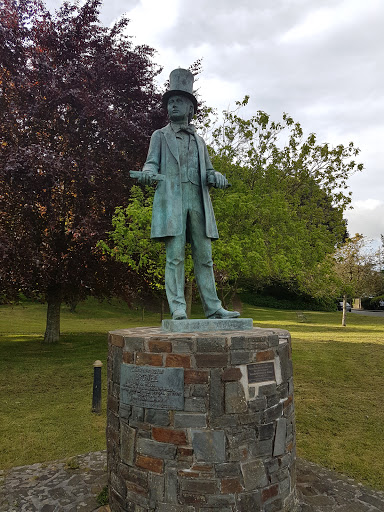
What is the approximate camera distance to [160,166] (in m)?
4.34

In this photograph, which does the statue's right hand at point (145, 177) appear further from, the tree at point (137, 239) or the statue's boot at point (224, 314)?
the tree at point (137, 239)

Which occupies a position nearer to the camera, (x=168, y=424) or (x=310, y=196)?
(x=168, y=424)

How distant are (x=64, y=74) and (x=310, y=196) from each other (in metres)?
8.73

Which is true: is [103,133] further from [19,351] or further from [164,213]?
[164,213]

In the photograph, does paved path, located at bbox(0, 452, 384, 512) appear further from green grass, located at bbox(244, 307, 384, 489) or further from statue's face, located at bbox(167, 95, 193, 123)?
statue's face, located at bbox(167, 95, 193, 123)

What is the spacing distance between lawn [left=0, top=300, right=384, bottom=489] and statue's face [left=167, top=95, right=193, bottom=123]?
169 inches

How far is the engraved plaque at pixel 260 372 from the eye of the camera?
11.2 feet

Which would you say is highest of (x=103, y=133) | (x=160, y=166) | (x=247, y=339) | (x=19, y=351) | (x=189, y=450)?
(x=103, y=133)

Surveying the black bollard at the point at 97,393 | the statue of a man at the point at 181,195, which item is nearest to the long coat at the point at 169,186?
the statue of a man at the point at 181,195

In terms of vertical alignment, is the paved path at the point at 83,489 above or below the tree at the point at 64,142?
below

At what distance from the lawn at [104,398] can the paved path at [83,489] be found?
327 mm

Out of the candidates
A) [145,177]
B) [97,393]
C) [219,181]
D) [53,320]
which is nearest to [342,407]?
[97,393]

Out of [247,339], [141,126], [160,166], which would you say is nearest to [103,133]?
[141,126]

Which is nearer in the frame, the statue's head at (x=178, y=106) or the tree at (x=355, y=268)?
the statue's head at (x=178, y=106)
